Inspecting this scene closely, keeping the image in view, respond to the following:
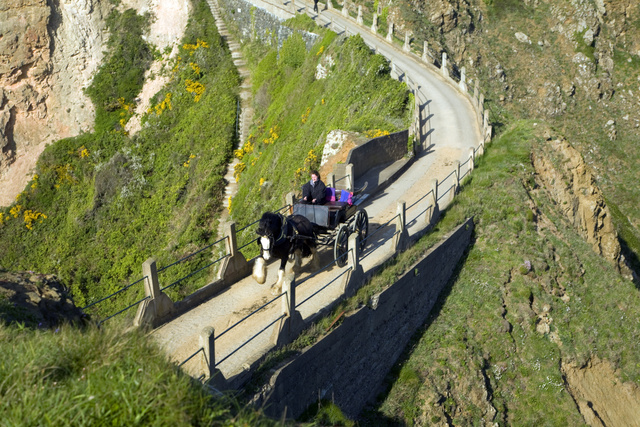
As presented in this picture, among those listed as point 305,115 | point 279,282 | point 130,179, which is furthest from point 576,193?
point 130,179

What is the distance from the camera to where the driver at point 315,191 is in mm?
13156

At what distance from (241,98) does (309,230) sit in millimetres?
25230

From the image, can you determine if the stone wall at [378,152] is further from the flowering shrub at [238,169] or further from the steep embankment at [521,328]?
the flowering shrub at [238,169]

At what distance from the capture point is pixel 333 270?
41.9 ft

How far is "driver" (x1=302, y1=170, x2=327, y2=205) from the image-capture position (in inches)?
518

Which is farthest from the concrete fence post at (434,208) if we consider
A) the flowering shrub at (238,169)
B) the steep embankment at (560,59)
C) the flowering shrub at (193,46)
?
the flowering shrub at (193,46)

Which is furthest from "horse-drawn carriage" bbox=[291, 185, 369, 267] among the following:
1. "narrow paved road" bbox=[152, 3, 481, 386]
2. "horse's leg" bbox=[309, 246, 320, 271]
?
"narrow paved road" bbox=[152, 3, 481, 386]

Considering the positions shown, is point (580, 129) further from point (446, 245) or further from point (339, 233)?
point (339, 233)

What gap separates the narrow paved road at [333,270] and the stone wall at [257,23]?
28.6ft

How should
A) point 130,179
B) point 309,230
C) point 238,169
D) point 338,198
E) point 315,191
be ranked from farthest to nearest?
point 130,179 < point 238,169 < point 338,198 < point 315,191 < point 309,230

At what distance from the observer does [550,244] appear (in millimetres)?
17344

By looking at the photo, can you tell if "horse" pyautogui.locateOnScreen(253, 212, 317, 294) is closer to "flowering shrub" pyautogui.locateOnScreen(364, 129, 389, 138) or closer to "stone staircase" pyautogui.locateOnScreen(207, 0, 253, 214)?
"flowering shrub" pyautogui.locateOnScreen(364, 129, 389, 138)

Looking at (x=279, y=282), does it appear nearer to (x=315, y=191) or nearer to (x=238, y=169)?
(x=315, y=191)

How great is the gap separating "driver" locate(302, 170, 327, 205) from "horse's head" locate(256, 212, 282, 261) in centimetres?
266
